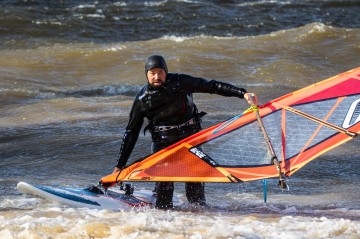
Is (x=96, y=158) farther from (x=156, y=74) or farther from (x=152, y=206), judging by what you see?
(x=156, y=74)

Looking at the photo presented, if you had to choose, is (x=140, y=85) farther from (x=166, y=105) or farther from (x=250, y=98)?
(x=250, y=98)

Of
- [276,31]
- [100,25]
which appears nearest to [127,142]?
[276,31]

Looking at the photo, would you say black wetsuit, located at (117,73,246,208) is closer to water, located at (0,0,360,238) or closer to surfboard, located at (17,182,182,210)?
surfboard, located at (17,182,182,210)

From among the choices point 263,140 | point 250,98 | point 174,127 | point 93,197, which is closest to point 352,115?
point 263,140

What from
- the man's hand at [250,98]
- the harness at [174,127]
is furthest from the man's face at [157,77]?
the man's hand at [250,98]

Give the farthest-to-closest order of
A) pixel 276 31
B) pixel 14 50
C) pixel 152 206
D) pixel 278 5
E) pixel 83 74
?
pixel 278 5 → pixel 276 31 → pixel 14 50 → pixel 83 74 → pixel 152 206

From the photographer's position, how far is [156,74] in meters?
6.68

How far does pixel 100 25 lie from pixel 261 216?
1507cm

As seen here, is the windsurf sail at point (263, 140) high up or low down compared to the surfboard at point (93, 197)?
up

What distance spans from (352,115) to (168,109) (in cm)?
148

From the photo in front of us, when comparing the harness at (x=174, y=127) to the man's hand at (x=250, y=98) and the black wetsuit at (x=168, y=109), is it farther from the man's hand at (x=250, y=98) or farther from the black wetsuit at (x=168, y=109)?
the man's hand at (x=250, y=98)

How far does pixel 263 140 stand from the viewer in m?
6.91

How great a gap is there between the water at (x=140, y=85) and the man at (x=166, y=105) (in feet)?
1.93

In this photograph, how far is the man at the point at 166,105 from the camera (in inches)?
264
